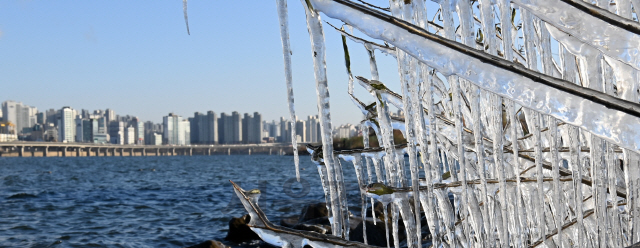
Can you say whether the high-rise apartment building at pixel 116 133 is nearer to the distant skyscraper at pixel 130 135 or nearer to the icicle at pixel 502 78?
the distant skyscraper at pixel 130 135

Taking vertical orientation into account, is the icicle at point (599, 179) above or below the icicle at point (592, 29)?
below

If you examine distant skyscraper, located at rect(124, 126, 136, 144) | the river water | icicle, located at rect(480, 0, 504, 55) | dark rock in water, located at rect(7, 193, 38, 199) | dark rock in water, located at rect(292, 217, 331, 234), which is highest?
distant skyscraper, located at rect(124, 126, 136, 144)

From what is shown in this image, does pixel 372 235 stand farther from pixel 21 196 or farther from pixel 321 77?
pixel 21 196

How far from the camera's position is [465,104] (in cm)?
248

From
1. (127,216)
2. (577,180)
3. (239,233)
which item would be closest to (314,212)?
(239,233)

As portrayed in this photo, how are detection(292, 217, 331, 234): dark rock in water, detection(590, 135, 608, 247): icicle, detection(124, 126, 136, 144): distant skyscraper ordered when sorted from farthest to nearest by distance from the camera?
detection(124, 126, 136, 144): distant skyscraper < detection(292, 217, 331, 234): dark rock in water < detection(590, 135, 608, 247): icicle

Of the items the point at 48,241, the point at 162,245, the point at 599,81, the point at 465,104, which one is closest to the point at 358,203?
the point at 162,245

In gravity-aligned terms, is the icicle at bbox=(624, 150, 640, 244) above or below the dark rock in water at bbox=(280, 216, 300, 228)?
above

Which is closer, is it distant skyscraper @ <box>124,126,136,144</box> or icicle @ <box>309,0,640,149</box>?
icicle @ <box>309,0,640,149</box>

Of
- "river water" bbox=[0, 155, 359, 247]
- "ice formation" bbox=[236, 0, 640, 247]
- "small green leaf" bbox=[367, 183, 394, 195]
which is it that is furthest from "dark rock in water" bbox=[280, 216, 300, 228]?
"small green leaf" bbox=[367, 183, 394, 195]

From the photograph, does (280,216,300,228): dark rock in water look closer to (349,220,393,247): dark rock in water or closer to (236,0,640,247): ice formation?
(349,220,393,247): dark rock in water

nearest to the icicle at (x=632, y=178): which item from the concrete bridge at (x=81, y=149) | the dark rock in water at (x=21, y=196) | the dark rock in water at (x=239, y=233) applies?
the dark rock in water at (x=239, y=233)

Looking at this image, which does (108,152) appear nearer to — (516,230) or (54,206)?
(54,206)

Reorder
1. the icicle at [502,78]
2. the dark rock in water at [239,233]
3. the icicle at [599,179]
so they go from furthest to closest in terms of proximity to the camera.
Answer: the dark rock in water at [239,233] → the icicle at [599,179] → the icicle at [502,78]
